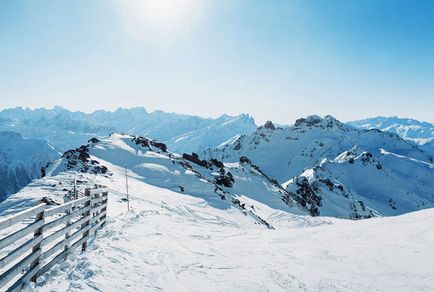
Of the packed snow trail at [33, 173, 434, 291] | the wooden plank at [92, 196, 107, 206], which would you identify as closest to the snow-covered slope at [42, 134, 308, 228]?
the wooden plank at [92, 196, 107, 206]

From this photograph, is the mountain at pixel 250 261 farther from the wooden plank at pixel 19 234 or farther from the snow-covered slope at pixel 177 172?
the snow-covered slope at pixel 177 172

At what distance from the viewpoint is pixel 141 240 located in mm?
12422

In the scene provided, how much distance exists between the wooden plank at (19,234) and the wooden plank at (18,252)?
23 centimetres

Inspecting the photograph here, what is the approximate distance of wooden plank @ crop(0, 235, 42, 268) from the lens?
6.44 metres

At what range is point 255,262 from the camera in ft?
33.3

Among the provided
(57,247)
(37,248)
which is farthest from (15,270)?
(57,247)

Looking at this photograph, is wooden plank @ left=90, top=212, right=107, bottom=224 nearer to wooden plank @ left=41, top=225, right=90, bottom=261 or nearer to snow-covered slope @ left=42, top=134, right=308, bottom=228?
wooden plank @ left=41, top=225, right=90, bottom=261

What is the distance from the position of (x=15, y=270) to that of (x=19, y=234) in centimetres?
67

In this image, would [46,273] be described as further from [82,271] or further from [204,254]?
[204,254]

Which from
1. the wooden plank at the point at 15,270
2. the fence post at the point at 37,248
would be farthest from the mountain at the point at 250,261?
the wooden plank at the point at 15,270

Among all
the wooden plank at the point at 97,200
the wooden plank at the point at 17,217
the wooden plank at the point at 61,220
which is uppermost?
the wooden plank at the point at 17,217

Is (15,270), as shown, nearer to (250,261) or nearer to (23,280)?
(23,280)

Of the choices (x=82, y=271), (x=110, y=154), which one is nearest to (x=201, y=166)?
(x=110, y=154)

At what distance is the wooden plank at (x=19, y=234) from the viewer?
6.38 m
